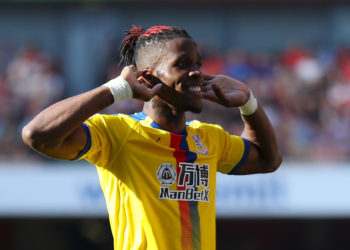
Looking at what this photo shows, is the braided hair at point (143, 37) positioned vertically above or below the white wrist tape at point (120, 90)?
above

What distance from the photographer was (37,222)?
12.0m

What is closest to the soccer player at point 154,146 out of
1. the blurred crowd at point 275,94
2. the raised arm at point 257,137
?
the raised arm at point 257,137

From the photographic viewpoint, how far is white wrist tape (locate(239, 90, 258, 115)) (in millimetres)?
4363

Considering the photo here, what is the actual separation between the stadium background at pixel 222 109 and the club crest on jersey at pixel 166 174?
6081mm

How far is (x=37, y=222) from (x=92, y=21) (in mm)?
4526

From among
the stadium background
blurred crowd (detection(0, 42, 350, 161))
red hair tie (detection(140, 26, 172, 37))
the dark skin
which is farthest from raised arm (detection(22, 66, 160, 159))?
blurred crowd (detection(0, 42, 350, 161))

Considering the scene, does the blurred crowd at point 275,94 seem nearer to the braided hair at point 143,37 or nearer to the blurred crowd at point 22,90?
the blurred crowd at point 22,90

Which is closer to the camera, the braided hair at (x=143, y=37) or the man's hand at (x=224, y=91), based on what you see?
the man's hand at (x=224, y=91)

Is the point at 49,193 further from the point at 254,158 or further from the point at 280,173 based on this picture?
the point at 254,158

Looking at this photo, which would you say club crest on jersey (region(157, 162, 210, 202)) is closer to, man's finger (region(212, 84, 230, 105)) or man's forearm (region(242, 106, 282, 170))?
man's finger (region(212, 84, 230, 105))

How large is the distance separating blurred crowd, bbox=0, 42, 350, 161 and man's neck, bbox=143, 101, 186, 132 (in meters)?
6.34

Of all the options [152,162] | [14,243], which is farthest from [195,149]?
[14,243]

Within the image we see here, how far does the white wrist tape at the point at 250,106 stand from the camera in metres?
4.36

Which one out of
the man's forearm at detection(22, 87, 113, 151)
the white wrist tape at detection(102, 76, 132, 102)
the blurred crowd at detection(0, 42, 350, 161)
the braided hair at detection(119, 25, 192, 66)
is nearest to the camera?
the man's forearm at detection(22, 87, 113, 151)
